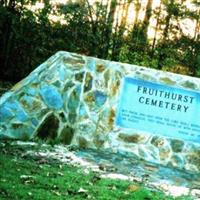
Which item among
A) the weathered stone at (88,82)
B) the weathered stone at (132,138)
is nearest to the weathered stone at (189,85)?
the weathered stone at (132,138)

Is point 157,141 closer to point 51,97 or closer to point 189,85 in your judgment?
point 189,85

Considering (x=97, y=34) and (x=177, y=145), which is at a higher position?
(x=97, y=34)

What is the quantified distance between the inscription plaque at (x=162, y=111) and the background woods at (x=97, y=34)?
6.96 m

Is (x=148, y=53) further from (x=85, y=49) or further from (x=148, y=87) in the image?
(x=148, y=87)

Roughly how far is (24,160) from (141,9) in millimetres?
12720

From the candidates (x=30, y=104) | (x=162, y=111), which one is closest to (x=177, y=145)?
(x=162, y=111)

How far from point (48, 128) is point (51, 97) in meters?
0.57

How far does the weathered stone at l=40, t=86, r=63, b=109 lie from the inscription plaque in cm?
109

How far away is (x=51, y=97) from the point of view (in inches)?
355

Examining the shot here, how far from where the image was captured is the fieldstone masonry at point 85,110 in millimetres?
8820

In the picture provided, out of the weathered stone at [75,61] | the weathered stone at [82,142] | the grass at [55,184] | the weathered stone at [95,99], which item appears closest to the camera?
the grass at [55,184]

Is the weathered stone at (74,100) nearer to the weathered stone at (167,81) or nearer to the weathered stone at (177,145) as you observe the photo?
the weathered stone at (167,81)

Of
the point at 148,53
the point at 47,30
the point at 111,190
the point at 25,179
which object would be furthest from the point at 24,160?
the point at 148,53

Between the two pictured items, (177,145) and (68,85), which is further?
(68,85)
